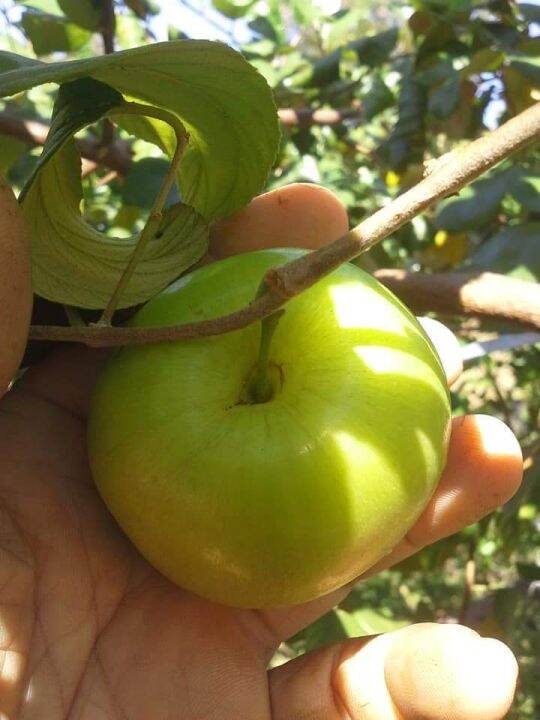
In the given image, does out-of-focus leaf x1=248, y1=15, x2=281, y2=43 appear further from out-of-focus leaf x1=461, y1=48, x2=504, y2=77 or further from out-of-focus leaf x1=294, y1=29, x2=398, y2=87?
out-of-focus leaf x1=461, y1=48, x2=504, y2=77

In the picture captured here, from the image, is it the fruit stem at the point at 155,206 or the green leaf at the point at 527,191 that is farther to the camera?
the green leaf at the point at 527,191

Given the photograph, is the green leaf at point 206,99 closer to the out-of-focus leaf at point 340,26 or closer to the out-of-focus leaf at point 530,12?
the out-of-focus leaf at point 530,12

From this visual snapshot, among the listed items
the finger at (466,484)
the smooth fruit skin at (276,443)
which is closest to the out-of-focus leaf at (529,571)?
the finger at (466,484)

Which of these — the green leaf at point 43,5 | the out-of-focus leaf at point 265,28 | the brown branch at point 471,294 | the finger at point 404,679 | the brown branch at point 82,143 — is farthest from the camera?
the out-of-focus leaf at point 265,28

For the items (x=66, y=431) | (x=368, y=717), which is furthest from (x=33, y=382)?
(x=368, y=717)

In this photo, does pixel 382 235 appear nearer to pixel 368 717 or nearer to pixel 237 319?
pixel 237 319
